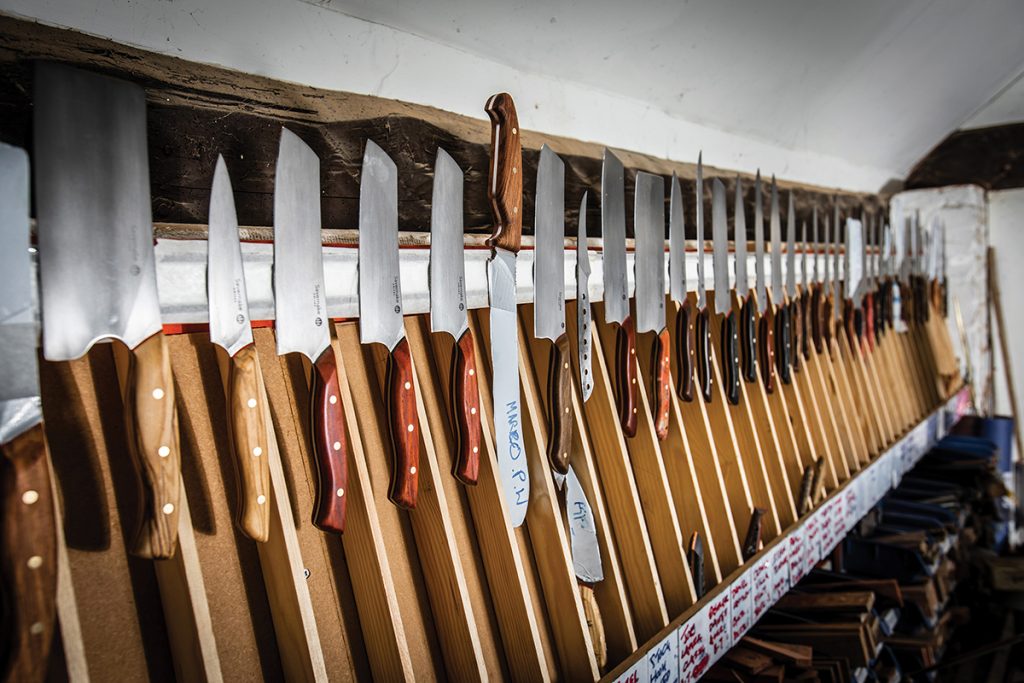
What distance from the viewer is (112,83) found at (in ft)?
2.34

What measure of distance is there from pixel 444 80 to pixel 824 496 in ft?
5.86

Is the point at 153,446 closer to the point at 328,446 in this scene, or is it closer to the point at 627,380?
the point at 328,446

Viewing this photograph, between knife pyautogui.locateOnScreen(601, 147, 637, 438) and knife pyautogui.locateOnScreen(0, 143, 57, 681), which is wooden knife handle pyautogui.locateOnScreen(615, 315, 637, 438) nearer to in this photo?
knife pyautogui.locateOnScreen(601, 147, 637, 438)

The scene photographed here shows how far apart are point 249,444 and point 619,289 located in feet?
2.83

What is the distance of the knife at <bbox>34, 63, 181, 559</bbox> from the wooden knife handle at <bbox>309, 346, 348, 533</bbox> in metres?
0.18

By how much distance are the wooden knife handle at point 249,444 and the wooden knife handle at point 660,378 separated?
96cm

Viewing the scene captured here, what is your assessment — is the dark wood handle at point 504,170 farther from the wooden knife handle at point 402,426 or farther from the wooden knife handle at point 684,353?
the wooden knife handle at point 684,353

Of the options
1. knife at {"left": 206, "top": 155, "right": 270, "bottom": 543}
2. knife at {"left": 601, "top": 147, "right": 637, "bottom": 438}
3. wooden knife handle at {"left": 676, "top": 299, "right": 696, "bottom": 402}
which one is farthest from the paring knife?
wooden knife handle at {"left": 676, "top": 299, "right": 696, "bottom": 402}

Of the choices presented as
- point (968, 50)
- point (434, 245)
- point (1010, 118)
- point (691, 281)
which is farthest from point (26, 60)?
point (1010, 118)

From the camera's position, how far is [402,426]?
98cm

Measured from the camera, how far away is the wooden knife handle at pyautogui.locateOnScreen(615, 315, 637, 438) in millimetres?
1428

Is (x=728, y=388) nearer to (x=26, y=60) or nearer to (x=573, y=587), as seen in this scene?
(x=573, y=587)

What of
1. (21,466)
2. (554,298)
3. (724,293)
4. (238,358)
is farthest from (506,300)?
(724,293)

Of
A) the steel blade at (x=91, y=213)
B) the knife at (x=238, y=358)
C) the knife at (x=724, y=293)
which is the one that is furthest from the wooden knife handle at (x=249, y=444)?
the knife at (x=724, y=293)
